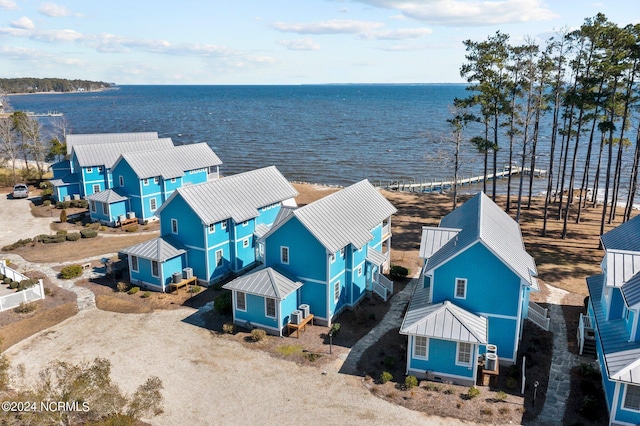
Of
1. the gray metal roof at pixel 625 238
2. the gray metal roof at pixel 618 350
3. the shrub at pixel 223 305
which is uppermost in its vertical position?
the gray metal roof at pixel 625 238

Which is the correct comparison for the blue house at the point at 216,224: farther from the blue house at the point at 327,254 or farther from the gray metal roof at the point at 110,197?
the gray metal roof at the point at 110,197

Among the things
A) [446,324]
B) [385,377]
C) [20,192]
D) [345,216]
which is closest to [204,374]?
[385,377]

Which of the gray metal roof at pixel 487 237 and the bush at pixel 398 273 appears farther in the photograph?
the bush at pixel 398 273

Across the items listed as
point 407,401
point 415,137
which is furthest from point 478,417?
point 415,137

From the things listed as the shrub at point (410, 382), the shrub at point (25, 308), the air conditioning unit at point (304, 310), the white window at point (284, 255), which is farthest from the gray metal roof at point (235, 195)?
the shrub at point (410, 382)

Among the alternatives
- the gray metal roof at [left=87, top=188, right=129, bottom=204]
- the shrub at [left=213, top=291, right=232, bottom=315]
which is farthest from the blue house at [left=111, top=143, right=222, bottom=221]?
the shrub at [left=213, top=291, right=232, bottom=315]
